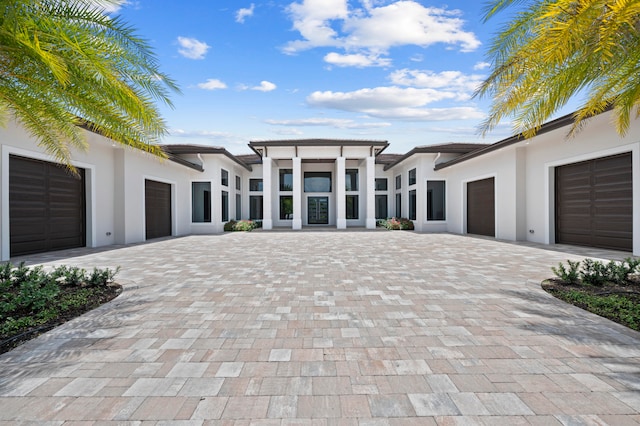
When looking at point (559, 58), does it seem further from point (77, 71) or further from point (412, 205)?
point (412, 205)

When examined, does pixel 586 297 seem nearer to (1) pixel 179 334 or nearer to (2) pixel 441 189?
(1) pixel 179 334

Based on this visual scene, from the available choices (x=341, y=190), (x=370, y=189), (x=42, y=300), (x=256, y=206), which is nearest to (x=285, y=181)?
(x=256, y=206)

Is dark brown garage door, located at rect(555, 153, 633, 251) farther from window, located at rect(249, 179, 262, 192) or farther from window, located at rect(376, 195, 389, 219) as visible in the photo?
window, located at rect(249, 179, 262, 192)

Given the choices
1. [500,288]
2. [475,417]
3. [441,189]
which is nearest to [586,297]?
[500,288]

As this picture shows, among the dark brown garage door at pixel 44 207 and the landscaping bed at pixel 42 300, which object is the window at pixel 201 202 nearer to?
the dark brown garage door at pixel 44 207

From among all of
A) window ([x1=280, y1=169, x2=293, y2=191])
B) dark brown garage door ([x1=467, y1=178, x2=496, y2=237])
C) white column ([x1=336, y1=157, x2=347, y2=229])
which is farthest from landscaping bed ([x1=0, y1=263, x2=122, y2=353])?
window ([x1=280, y1=169, x2=293, y2=191])

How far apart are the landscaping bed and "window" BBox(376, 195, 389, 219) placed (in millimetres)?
23725

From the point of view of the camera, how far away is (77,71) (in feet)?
14.8

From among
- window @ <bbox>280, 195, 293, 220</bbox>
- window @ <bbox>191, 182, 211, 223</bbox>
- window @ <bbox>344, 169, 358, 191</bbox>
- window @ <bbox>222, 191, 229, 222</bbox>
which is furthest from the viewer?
window @ <bbox>344, 169, 358, 191</bbox>

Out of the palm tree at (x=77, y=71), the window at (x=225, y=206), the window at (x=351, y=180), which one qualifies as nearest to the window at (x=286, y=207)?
the window at (x=351, y=180)

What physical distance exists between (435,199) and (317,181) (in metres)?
11.2

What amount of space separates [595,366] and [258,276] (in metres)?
5.87

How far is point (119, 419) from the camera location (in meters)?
2.37

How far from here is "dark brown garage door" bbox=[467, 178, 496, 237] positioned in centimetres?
1641
